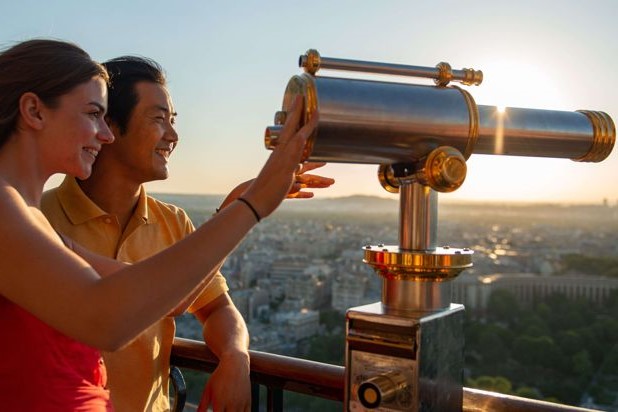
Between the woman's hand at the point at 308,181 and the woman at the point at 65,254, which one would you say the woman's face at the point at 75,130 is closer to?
the woman at the point at 65,254

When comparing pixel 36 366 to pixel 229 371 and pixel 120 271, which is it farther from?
pixel 229 371

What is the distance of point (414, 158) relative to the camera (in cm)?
104

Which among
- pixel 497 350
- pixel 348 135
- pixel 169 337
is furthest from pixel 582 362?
pixel 348 135

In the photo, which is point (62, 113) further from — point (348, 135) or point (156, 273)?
point (348, 135)

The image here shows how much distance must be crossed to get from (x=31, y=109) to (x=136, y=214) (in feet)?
2.36

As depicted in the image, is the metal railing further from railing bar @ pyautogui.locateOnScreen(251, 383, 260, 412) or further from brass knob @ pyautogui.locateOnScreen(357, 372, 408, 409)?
brass knob @ pyautogui.locateOnScreen(357, 372, 408, 409)

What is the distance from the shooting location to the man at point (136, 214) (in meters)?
1.72

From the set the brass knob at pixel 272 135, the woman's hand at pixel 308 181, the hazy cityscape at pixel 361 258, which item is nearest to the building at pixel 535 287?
the hazy cityscape at pixel 361 258

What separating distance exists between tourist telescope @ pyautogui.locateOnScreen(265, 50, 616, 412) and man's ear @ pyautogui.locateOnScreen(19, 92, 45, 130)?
46 centimetres

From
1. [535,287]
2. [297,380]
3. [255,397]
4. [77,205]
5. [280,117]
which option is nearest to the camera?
[280,117]

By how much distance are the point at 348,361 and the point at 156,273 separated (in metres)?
0.35

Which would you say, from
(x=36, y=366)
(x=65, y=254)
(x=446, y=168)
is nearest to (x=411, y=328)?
(x=446, y=168)

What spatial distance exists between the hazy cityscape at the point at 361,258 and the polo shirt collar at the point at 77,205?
293 mm

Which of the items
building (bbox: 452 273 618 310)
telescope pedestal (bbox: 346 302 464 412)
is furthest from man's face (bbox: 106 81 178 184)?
building (bbox: 452 273 618 310)
